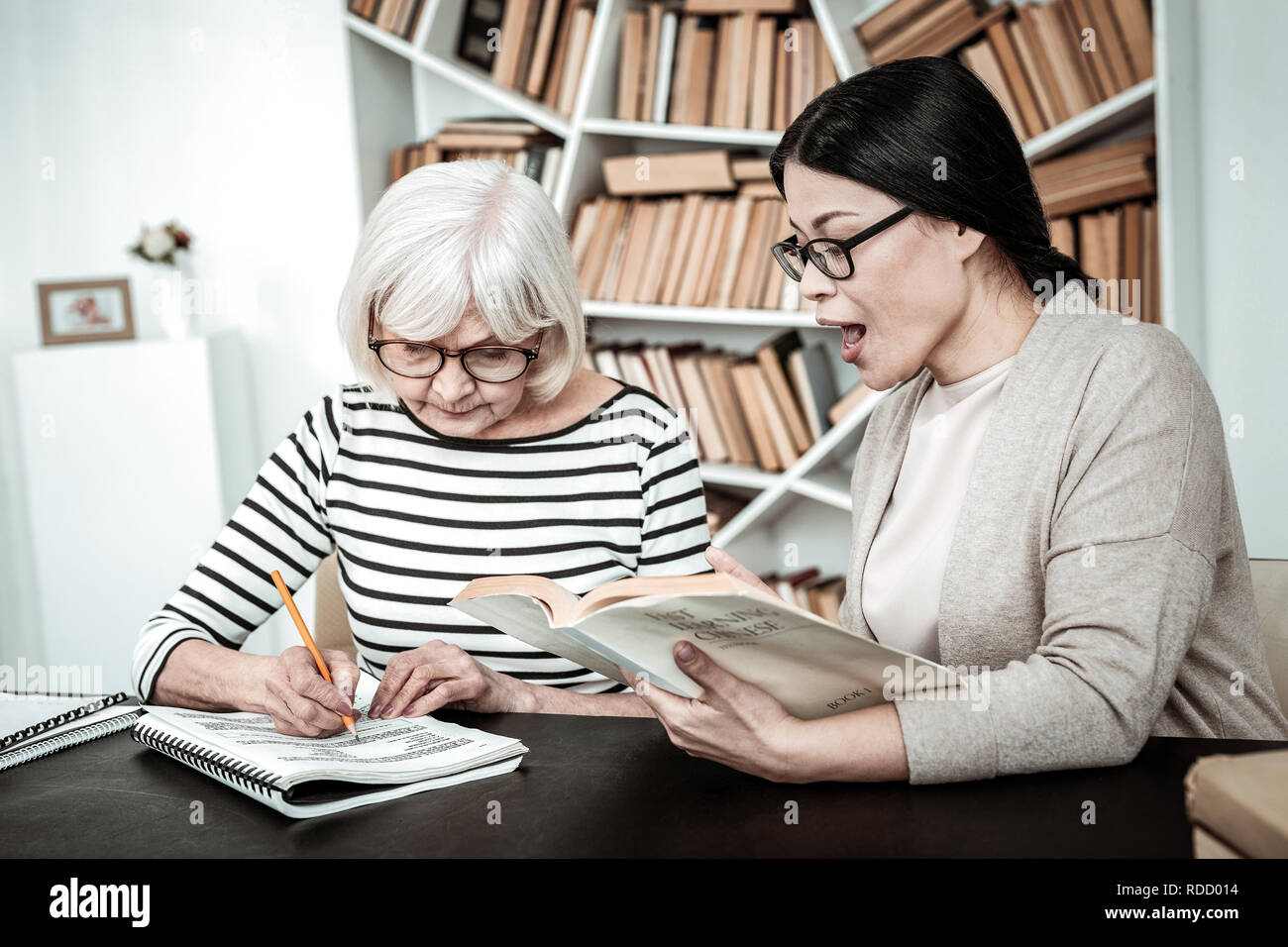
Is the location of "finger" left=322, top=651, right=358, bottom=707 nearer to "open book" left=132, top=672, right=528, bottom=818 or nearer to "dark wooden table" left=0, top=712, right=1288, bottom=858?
"open book" left=132, top=672, right=528, bottom=818

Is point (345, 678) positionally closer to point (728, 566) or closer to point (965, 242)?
point (728, 566)

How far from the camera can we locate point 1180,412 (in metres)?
1.09

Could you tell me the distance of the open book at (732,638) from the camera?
854 mm

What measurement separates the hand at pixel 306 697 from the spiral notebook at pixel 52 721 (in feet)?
0.67

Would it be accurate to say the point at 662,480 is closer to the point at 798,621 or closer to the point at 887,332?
the point at 887,332

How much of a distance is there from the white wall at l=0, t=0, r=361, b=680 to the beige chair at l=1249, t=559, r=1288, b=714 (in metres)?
2.80

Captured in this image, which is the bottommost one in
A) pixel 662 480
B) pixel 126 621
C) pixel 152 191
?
pixel 126 621

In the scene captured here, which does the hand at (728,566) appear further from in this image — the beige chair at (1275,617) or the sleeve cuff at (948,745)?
the beige chair at (1275,617)

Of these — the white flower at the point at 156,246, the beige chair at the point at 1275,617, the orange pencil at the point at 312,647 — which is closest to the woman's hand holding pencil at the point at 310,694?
the orange pencil at the point at 312,647

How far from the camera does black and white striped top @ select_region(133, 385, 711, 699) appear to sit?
1619mm

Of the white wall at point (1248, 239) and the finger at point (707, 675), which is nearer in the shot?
the finger at point (707, 675)

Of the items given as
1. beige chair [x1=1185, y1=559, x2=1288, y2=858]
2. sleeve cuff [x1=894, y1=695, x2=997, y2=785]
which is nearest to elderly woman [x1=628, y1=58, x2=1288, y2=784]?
sleeve cuff [x1=894, y1=695, x2=997, y2=785]
